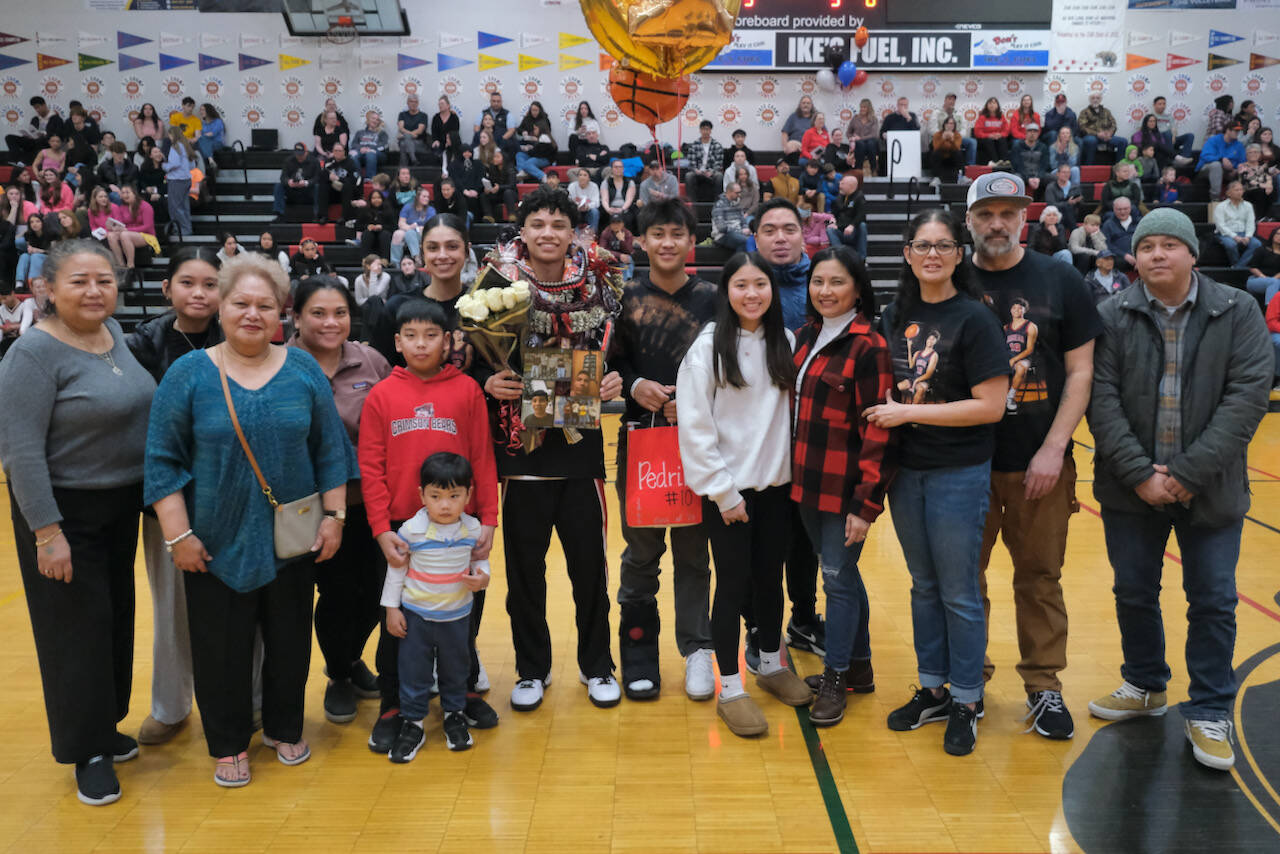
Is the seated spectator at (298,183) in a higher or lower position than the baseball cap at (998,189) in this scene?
higher

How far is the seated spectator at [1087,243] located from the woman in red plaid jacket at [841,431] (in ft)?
32.0

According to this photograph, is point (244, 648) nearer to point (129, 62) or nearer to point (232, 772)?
point (232, 772)

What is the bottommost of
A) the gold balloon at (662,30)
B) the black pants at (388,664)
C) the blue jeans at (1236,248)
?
the black pants at (388,664)

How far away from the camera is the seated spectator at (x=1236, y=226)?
11992mm

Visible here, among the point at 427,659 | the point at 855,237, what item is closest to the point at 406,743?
the point at 427,659

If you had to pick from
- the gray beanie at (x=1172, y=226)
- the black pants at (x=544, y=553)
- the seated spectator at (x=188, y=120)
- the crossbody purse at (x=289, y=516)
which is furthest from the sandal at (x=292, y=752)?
the seated spectator at (x=188, y=120)

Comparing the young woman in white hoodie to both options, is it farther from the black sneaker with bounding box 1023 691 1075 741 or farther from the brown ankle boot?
the black sneaker with bounding box 1023 691 1075 741

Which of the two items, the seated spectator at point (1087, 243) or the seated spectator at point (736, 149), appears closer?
the seated spectator at point (1087, 243)

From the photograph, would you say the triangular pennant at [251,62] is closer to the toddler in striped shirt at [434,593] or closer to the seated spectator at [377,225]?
the seated spectator at [377,225]

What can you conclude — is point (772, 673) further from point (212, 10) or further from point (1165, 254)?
point (212, 10)

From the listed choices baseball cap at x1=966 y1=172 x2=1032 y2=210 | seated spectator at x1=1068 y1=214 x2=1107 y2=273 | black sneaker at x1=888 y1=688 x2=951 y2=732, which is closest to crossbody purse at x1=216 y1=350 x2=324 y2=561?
black sneaker at x1=888 y1=688 x2=951 y2=732

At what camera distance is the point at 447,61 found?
15312 mm

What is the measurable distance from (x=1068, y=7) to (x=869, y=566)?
1372cm

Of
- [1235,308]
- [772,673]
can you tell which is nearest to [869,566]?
[772,673]
